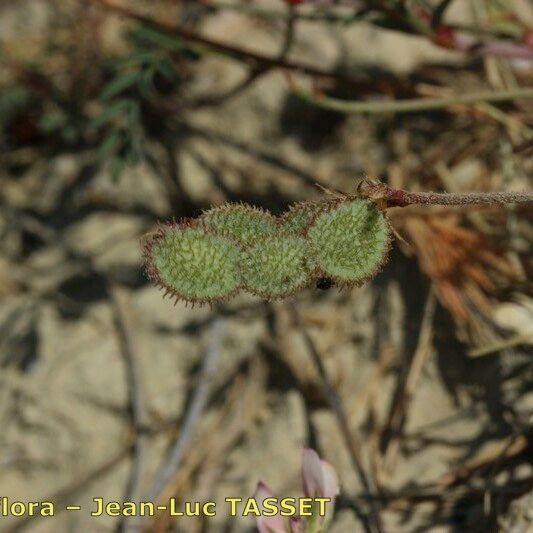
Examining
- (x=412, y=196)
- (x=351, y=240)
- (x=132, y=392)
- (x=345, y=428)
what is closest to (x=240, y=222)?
(x=351, y=240)

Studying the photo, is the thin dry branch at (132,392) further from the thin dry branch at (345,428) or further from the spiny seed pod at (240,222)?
the spiny seed pod at (240,222)

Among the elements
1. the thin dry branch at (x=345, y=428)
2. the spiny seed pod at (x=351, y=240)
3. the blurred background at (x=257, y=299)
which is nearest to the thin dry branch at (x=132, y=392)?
the blurred background at (x=257, y=299)

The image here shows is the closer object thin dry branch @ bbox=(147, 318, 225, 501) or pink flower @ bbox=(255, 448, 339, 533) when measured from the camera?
pink flower @ bbox=(255, 448, 339, 533)

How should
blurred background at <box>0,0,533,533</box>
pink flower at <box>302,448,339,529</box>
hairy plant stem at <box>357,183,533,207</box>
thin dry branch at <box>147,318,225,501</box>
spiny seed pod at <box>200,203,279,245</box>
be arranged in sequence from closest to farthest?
A: hairy plant stem at <box>357,183,533,207</box> < spiny seed pod at <box>200,203,279,245</box> < pink flower at <box>302,448,339,529</box> < blurred background at <box>0,0,533,533</box> < thin dry branch at <box>147,318,225,501</box>

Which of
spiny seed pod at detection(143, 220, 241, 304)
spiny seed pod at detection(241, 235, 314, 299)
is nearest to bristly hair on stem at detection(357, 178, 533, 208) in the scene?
spiny seed pod at detection(241, 235, 314, 299)

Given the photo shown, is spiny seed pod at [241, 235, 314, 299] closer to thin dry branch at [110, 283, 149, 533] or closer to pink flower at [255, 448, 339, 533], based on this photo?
pink flower at [255, 448, 339, 533]

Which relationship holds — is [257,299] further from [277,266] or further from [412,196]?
[412,196]
